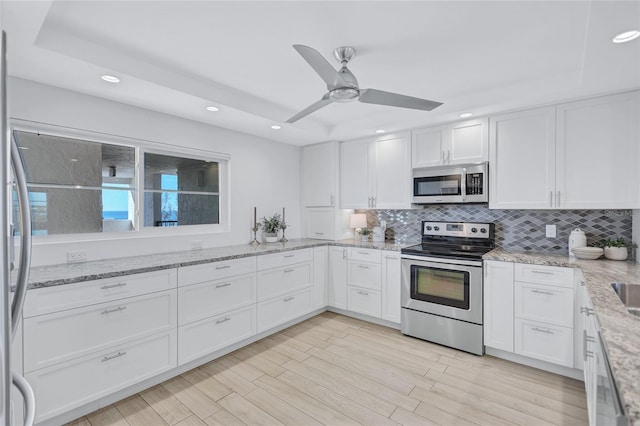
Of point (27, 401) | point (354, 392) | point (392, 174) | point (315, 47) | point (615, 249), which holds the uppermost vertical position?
point (315, 47)

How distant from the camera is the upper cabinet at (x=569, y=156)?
8.29 ft

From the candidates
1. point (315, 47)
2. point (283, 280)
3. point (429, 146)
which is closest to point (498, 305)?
point (429, 146)

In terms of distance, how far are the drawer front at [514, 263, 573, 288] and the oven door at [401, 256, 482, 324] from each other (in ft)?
1.05

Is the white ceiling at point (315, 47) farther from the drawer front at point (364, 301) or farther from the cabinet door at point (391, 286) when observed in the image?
the drawer front at point (364, 301)

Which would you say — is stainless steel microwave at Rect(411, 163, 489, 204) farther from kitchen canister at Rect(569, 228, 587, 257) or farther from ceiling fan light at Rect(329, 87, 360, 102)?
ceiling fan light at Rect(329, 87, 360, 102)

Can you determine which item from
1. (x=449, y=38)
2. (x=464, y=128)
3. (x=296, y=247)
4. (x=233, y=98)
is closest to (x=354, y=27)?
(x=449, y=38)

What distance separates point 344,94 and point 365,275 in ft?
7.68

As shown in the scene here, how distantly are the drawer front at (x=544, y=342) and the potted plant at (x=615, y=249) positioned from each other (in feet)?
2.46

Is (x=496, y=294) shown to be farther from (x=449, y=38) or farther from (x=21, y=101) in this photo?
(x=21, y=101)

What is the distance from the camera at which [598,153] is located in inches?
103

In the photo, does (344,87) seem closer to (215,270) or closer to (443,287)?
(215,270)

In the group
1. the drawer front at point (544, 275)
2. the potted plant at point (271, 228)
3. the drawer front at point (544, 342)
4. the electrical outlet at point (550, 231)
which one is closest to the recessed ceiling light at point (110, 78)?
Result: the potted plant at point (271, 228)

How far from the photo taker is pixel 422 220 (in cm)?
388

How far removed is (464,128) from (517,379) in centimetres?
235
